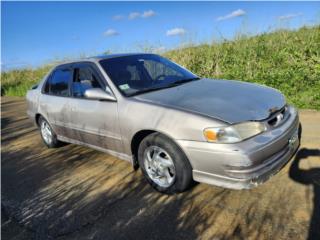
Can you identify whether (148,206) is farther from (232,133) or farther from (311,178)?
(311,178)

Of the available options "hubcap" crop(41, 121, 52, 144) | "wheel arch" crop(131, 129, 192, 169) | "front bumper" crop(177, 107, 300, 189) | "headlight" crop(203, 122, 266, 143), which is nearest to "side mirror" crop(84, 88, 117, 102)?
"wheel arch" crop(131, 129, 192, 169)

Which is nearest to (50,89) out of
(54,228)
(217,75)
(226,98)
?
(54,228)

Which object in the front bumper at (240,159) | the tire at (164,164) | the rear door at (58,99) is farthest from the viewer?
the rear door at (58,99)

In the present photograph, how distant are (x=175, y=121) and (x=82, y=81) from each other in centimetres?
216

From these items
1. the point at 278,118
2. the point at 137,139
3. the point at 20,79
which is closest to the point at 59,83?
the point at 137,139

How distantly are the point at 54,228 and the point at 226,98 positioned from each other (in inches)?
93.8

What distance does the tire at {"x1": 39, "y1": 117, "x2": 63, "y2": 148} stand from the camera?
6.37m

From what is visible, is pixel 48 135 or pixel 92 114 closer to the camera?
pixel 92 114

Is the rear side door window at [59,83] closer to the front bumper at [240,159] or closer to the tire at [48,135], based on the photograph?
the tire at [48,135]

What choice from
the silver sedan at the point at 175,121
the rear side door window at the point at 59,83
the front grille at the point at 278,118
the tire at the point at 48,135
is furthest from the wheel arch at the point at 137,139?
the tire at the point at 48,135

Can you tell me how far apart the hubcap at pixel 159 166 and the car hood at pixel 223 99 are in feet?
1.85

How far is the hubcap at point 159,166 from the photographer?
12.5 feet

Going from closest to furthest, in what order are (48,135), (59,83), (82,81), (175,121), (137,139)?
(175,121), (137,139), (82,81), (59,83), (48,135)

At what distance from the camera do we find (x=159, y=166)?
389 centimetres
